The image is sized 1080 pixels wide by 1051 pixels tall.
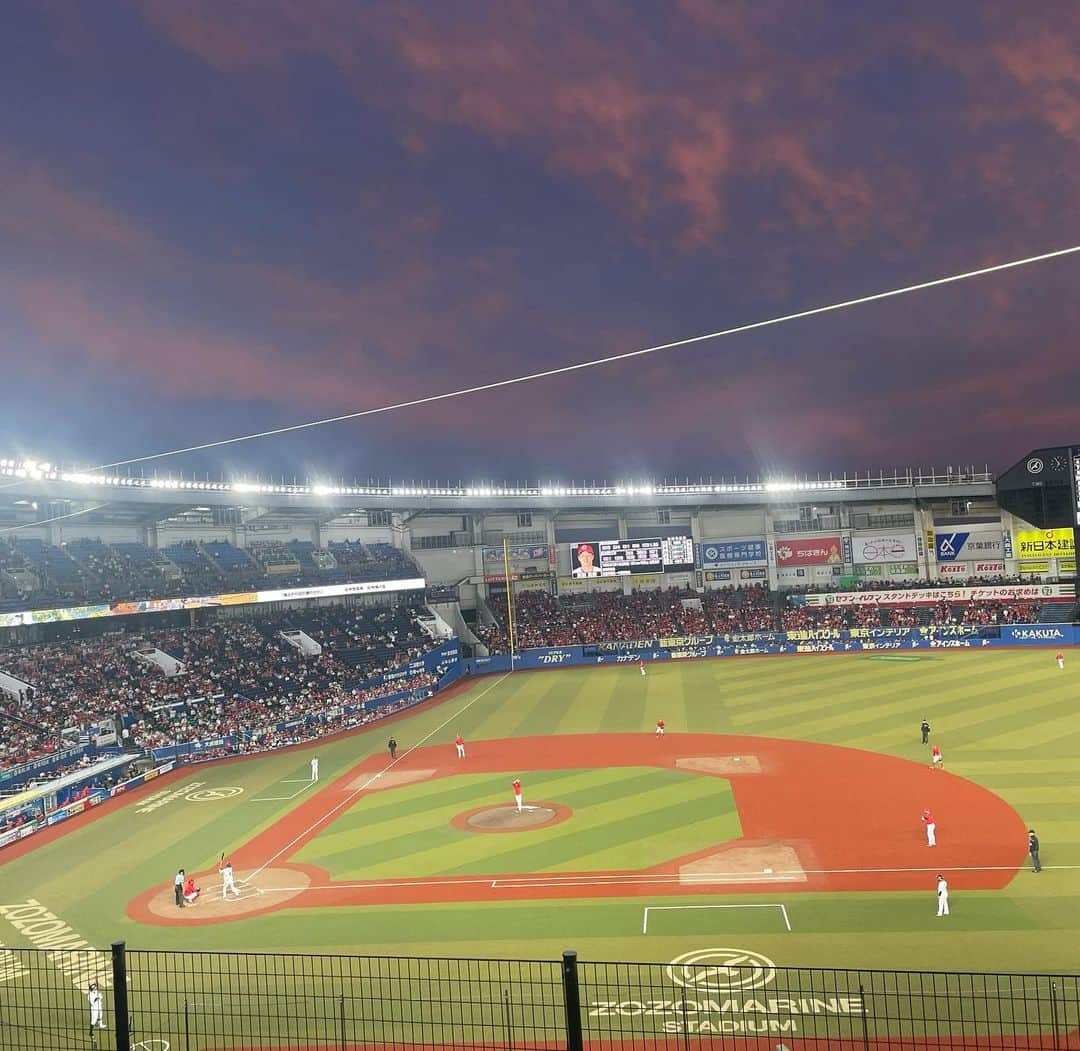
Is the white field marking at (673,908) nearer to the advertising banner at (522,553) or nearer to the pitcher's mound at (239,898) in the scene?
the pitcher's mound at (239,898)

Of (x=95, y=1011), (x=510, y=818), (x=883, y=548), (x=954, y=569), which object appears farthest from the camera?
(x=883, y=548)

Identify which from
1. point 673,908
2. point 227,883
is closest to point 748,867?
point 673,908

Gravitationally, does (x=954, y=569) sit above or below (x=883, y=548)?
below

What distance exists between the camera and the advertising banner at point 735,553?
73125 millimetres

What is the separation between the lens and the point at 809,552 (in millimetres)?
72438

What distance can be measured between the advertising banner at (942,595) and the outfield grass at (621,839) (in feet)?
55.2

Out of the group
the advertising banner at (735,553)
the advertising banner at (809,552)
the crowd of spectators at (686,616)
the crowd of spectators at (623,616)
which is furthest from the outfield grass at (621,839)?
the advertising banner at (735,553)

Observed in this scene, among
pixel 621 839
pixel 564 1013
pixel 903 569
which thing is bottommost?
pixel 621 839

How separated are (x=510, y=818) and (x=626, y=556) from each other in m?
41.9

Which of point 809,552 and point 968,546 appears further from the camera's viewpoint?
point 809,552

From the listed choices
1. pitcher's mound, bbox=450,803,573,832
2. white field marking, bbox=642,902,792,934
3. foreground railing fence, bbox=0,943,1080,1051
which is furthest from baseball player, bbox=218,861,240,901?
white field marking, bbox=642,902,792,934

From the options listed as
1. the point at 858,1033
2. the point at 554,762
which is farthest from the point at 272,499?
the point at 858,1033

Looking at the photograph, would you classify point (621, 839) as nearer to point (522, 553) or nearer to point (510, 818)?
point (510, 818)

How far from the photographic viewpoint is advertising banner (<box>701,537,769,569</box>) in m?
73.1
